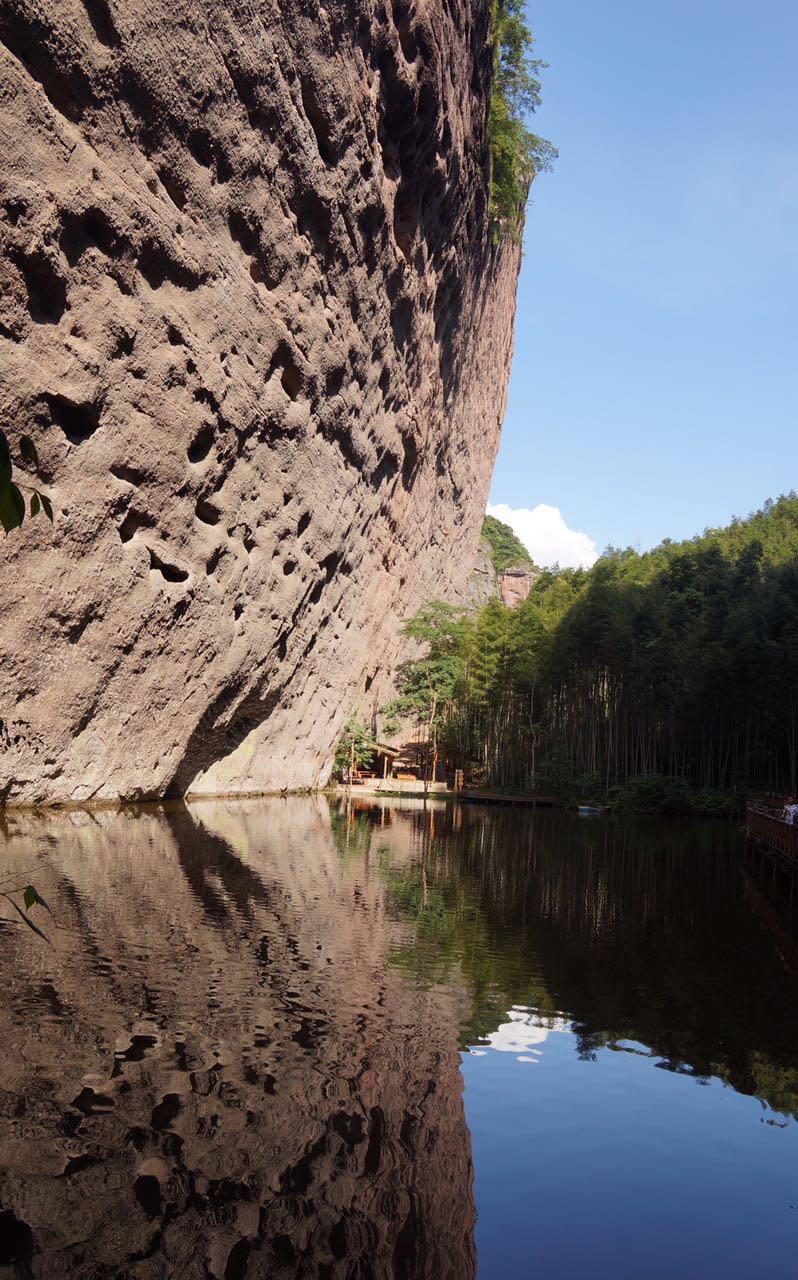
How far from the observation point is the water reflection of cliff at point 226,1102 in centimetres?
389

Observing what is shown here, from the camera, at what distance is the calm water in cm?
401

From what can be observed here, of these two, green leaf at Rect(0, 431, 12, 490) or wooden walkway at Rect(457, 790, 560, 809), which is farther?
wooden walkway at Rect(457, 790, 560, 809)

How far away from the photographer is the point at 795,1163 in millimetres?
5195

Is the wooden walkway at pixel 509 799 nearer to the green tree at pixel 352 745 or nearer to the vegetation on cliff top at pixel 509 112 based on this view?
the green tree at pixel 352 745

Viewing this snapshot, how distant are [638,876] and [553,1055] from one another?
1213 cm

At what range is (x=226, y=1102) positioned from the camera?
204 inches

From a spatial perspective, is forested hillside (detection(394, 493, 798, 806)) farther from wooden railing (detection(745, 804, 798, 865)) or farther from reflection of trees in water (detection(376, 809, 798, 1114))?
reflection of trees in water (detection(376, 809, 798, 1114))

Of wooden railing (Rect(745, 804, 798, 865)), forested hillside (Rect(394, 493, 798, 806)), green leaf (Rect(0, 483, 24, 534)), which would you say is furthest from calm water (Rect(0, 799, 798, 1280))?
forested hillside (Rect(394, 493, 798, 806))

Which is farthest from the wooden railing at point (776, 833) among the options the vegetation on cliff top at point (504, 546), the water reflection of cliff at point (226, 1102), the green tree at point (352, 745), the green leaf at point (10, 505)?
the vegetation on cliff top at point (504, 546)

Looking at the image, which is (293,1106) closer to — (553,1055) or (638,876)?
(553,1055)

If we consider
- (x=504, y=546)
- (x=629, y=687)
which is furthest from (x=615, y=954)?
(x=504, y=546)

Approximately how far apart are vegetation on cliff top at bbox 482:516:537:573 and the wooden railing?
80.8 metres

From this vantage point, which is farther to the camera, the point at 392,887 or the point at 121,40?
the point at 121,40

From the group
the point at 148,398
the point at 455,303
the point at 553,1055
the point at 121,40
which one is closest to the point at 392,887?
the point at 553,1055
